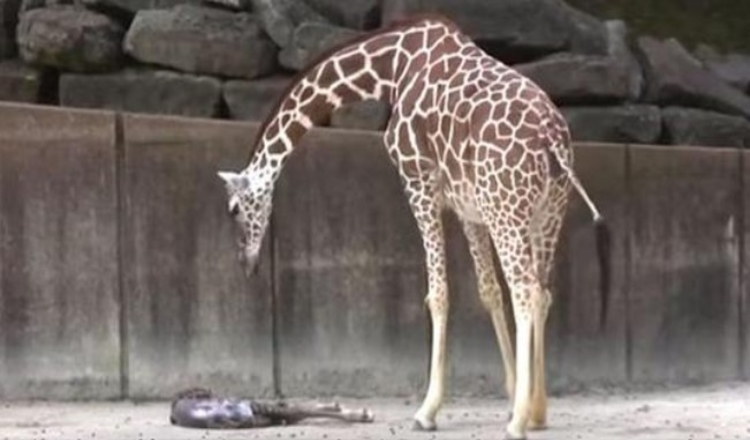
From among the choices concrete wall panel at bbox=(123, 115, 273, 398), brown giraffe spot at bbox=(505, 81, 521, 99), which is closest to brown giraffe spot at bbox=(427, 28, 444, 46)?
brown giraffe spot at bbox=(505, 81, 521, 99)

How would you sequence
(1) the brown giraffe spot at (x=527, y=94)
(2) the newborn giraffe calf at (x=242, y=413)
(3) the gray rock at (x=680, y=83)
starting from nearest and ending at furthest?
(1) the brown giraffe spot at (x=527, y=94), (2) the newborn giraffe calf at (x=242, y=413), (3) the gray rock at (x=680, y=83)

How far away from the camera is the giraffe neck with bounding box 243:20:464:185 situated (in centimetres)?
899

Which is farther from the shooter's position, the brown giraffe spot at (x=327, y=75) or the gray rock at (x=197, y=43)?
the gray rock at (x=197, y=43)

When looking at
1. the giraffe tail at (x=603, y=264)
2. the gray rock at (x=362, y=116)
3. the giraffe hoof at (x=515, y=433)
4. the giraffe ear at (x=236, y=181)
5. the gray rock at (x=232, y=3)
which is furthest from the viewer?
the gray rock at (x=232, y=3)

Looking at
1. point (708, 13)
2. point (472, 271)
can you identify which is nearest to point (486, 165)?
point (472, 271)

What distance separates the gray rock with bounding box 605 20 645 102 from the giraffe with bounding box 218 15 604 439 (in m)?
2.57

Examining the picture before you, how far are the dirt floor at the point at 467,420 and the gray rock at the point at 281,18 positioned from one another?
2416 mm

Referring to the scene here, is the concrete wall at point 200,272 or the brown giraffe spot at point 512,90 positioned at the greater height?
the brown giraffe spot at point 512,90

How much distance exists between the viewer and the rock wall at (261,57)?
10.8 metres

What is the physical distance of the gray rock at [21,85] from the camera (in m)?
10.9

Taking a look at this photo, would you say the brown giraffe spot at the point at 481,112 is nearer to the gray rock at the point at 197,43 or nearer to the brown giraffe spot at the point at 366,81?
the brown giraffe spot at the point at 366,81

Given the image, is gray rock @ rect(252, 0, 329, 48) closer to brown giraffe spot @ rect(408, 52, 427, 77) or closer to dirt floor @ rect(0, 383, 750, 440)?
brown giraffe spot @ rect(408, 52, 427, 77)

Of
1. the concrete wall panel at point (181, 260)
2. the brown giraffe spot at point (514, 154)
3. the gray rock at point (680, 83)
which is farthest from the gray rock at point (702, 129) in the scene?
the brown giraffe spot at point (514, 154)

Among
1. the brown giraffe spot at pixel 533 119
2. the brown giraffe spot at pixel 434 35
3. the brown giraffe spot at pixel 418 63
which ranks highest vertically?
the brown giraffe spot at pixel 434 35
